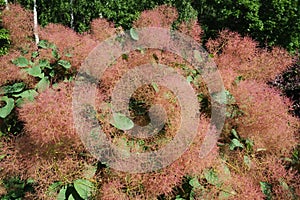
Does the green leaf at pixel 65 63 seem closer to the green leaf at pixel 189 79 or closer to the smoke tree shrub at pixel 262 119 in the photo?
the green leaf at pixel 189 79

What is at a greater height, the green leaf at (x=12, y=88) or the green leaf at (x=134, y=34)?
the green leaf at (x=134, y=34)

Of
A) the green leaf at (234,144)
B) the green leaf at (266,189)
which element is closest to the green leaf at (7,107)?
the green leaf at (234,144)

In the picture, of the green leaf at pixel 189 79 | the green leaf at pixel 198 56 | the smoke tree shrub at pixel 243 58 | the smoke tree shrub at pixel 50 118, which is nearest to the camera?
the smoke tree shrub at pixel 50 118

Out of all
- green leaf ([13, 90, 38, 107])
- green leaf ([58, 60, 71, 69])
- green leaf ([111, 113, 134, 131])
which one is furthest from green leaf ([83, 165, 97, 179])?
green leaf ([58, 60, 71, 69])

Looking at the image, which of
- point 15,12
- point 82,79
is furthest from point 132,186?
point 15,12

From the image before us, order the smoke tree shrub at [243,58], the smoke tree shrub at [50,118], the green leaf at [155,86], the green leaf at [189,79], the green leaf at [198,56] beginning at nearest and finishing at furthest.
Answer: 1. the smoke tree shrub at [50,118]
2. the green leaf at [155,86]
3. the green leaf at [189,79]
4. the green leaf at [198,56]
5. the smoke tree shrub at [243,58]
